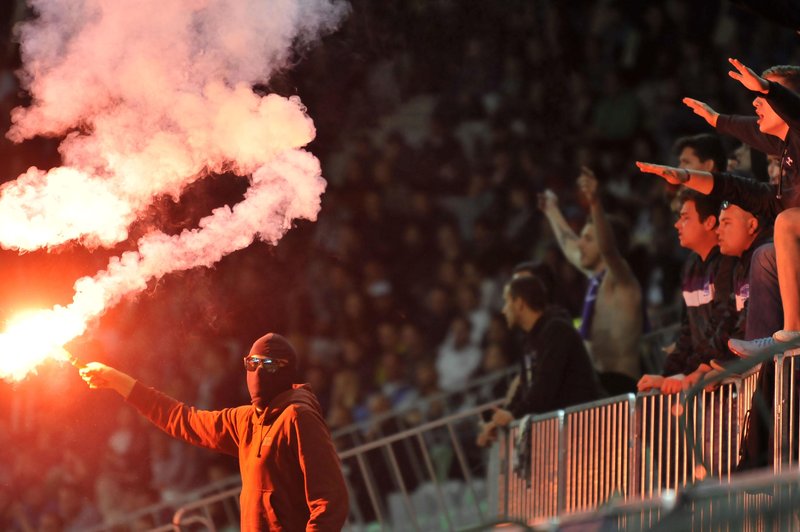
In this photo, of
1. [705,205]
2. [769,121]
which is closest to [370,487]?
[705,205]

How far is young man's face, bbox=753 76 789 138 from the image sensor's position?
245 inches

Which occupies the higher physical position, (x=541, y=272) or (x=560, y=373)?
(x=541, y=272)

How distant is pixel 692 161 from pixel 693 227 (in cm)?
76

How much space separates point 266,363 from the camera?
6.65 m

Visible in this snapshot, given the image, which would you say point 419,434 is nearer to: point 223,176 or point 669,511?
point 223,176

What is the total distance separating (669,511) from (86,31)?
5.18m

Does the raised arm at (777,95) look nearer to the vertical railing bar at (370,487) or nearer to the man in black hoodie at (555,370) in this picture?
the man in black hoodie at (555,370)

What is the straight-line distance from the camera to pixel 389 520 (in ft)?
32.6

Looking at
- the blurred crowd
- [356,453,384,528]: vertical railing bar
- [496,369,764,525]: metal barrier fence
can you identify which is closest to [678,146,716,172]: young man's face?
[496,369,764,525]: metal barrier fence

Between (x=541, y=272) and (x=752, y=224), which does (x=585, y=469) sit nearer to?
(x=752, y=224)

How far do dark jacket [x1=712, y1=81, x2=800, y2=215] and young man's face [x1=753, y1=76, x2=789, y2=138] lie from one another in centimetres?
6

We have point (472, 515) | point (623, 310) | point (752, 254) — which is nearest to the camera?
point (752, 254)

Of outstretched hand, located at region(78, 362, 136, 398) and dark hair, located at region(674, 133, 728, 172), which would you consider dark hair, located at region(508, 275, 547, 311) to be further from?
outstretched hand, located at region(78, 362, 136, 398)

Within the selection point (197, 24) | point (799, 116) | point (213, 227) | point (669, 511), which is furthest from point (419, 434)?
point (669, 511)
